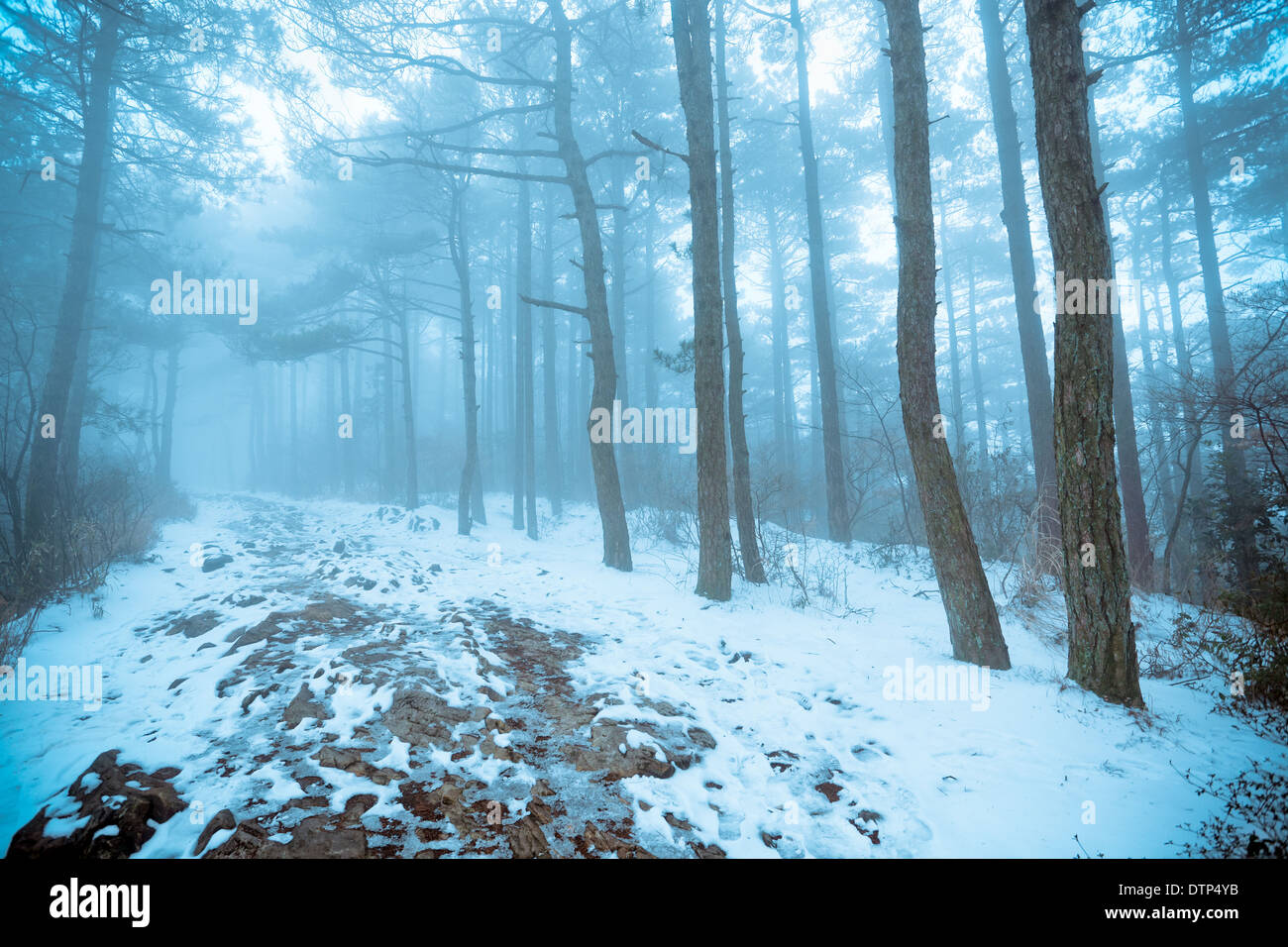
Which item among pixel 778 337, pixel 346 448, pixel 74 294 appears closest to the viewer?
pixel 74 294

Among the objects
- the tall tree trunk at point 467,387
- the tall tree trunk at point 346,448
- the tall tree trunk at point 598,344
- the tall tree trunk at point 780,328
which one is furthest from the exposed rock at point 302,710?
the tall tree trunk at point 346,448

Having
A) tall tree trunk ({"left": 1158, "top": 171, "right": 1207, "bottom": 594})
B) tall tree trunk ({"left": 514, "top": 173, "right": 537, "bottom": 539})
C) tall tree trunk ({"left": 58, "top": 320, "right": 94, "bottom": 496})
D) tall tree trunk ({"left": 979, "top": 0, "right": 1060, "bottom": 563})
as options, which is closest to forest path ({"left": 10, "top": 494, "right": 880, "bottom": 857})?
tall tree trunk ({"left": 979, "top": 0, "right": 1060, "bottom": 563})

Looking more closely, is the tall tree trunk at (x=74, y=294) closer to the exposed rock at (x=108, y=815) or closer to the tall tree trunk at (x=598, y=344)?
the exposed rock at (x=108, y=815)

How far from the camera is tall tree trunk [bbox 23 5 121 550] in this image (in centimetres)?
789

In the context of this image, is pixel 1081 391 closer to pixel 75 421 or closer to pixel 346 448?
pixel 75 421

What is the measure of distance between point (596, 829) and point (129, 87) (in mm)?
16973

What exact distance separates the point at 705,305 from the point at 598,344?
255 cm

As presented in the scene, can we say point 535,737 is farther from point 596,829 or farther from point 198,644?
point 198,644

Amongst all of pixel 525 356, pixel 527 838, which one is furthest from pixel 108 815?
pixel 525 356

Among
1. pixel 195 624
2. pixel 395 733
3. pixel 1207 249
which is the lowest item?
pixel 395 733

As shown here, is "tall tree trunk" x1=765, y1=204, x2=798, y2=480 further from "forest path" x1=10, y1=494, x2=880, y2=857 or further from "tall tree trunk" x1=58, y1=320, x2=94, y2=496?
"tall tree trunk" x1=58, y1=320, x2=94, y2=496

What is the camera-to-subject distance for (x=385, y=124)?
15.8 meters

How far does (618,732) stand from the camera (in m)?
3.38
